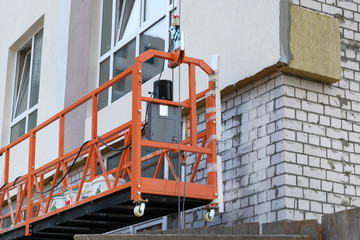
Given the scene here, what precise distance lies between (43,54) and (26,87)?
1739 millimetres

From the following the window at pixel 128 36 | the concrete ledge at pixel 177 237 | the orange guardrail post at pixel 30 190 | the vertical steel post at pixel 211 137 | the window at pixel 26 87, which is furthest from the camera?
the window at pixel 26 87

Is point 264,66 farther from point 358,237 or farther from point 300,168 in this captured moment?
point 358,237

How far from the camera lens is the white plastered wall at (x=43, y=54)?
14930 mm

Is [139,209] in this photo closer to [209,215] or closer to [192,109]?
[209,215]

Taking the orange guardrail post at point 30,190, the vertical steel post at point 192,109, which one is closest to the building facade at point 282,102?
the vertical steel post at point 192,109

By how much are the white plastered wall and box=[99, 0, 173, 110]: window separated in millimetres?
1223

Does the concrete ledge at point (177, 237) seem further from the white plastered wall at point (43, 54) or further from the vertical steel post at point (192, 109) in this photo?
the white plastered wall at point (43, 54)

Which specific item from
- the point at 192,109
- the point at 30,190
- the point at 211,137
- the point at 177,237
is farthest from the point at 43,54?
the point at 177,237

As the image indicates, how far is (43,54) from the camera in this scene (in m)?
16.1

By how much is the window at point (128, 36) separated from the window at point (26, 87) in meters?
2.99

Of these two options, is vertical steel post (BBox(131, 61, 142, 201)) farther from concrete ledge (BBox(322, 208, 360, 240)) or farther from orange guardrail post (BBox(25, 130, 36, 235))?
orange guardrail post (BBox(25, 130, 36, 235))

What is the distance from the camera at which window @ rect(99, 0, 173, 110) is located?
40.6ft

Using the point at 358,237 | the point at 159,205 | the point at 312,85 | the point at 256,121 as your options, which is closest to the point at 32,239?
the point at 159,205

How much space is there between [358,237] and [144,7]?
317 inches
